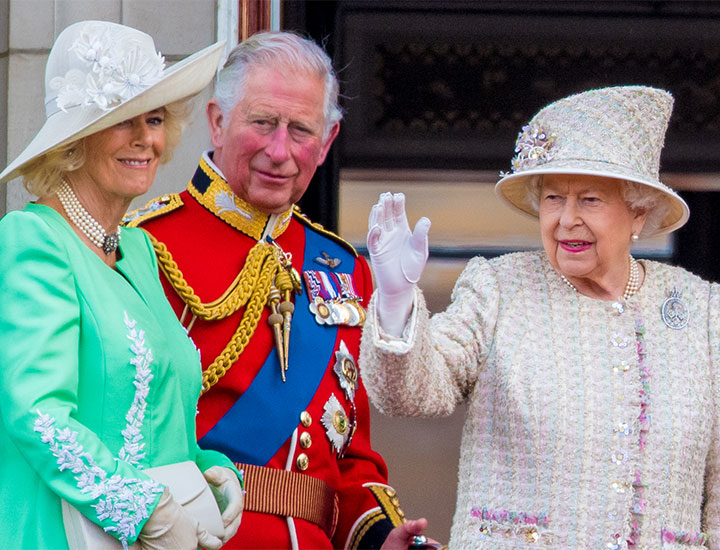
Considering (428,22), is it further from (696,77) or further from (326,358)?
(326,358)

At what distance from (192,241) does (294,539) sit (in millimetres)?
699

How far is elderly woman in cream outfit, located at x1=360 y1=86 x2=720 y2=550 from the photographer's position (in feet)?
9.47

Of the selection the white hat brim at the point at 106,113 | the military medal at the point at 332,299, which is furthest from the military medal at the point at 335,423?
the white hat brim at the point at 106,113

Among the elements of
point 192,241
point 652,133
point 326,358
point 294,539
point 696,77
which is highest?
point 696,77

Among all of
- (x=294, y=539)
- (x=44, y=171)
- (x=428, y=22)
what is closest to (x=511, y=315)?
(x=294, y=539)

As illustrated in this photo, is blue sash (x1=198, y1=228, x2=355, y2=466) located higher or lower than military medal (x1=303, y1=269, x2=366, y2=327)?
lower

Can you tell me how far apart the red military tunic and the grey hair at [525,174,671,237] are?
532 millimetres

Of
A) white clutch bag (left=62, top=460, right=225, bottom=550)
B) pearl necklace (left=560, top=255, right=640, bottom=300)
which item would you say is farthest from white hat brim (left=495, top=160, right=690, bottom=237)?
white clutch bag (left=62, top=460, right=225, bottom=550)

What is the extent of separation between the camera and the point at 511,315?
118 inches

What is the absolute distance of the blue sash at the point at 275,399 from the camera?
3.13m

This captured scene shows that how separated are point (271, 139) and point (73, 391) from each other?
3.23ft

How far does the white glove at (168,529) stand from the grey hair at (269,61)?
1124mm

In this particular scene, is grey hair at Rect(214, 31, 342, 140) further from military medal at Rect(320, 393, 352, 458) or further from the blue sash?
military medal at Rect(320, 393, 352, 458)

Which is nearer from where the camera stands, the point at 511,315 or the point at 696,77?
the point at 511,315
